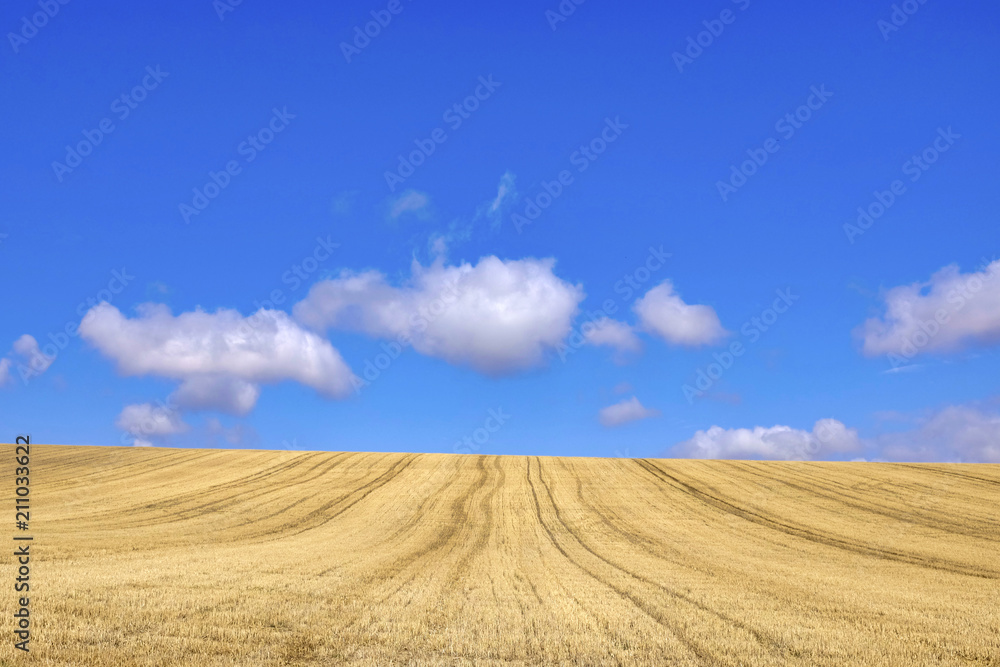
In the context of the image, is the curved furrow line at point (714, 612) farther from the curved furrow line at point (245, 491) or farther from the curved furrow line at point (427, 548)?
the curved furrow line at point (245, 491)

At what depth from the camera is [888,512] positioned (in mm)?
29500

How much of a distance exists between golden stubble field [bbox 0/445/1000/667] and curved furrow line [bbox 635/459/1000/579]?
161mm

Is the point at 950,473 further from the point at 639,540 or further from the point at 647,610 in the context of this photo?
the point at 647,610

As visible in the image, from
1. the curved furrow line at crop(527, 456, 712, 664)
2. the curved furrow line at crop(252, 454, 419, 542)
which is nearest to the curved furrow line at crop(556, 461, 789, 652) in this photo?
the curved furrow line at crop(527, 456, 712, 664)

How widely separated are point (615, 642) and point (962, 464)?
1660 inches

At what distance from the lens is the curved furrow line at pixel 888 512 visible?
25347 millimetres

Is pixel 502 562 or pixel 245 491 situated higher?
pixel 245 491

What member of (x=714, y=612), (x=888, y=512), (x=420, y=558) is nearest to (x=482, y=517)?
(x=420, y=558)

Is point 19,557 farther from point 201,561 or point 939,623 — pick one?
point 939,623

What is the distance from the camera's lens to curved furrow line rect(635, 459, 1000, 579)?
1891 cm

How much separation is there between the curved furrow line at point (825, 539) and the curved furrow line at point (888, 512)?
4.86 meters

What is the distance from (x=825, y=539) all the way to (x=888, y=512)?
7358mm

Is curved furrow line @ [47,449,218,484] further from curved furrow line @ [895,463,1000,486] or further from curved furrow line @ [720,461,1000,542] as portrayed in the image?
curved furrow line @ [895,463,1000,486]

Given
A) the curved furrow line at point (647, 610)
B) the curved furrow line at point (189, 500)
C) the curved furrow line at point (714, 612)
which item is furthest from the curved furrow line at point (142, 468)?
the curved furrow line at point (714, 612)
